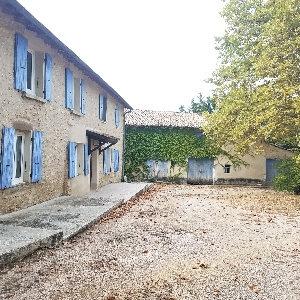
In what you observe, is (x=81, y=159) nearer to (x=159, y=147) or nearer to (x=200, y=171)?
(x=159, y=147)

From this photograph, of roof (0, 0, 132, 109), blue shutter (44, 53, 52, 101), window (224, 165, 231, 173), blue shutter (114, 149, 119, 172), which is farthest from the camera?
window (224, 165, 231, 173)

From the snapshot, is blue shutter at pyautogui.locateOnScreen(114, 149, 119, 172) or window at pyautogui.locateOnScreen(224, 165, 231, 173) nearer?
blue shutter at pyautogui.locateOnScreen(114, 149, 119, 172)

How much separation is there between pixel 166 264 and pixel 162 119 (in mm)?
18301

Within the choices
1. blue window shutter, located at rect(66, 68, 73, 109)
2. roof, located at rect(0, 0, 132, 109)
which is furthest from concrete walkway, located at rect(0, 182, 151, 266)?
roof, located at rect(0, 0, 132, 109)

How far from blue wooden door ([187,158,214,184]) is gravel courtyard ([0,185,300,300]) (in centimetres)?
1339

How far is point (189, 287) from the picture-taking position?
13.1ft

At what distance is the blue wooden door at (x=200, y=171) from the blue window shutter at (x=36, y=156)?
46.9 feet

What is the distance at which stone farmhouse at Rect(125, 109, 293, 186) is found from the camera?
21469mm

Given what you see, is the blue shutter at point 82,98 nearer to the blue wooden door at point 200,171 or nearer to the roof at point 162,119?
the roof at point 162,119

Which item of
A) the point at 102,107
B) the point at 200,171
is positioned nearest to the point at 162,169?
the point at 200,171

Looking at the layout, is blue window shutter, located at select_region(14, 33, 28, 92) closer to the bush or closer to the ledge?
the ledge

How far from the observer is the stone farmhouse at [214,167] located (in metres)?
21.5

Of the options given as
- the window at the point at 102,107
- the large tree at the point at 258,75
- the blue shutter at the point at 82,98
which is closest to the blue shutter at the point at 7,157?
the blue shutter at the point at 82,98

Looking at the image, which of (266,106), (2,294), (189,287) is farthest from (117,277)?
(266,106)
